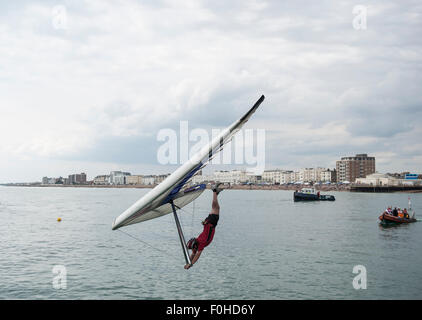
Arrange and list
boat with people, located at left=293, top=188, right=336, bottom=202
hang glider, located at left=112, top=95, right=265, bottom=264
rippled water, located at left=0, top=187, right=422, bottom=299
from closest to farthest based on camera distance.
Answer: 1. hang glider, located at left=112, top=95, right=265, bottom=264
2. rippled water, located at left=0, top=187, right=422, bottom=299
3. boat with people, located at left=293, top=188, right=336, bottom=202

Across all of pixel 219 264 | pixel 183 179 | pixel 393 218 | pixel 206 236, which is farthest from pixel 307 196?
pixel 183 179

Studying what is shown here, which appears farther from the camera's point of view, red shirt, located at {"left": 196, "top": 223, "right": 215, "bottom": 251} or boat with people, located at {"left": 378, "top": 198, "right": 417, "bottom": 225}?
boat with people, located at {"left": 378, "top": 198, "right": 417, "bottom": 225}

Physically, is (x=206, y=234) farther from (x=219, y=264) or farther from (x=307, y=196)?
(x=307, y=196)

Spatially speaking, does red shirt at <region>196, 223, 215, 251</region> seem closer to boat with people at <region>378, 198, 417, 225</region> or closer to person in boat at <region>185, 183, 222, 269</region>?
person in boat at <region>185, 183, 222, 269</region>

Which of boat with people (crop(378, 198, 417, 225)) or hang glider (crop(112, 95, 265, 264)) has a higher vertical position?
hang glider (crop(112, 95, 265, 264))

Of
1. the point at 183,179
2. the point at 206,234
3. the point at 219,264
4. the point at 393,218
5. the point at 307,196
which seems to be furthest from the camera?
the point at 307,196

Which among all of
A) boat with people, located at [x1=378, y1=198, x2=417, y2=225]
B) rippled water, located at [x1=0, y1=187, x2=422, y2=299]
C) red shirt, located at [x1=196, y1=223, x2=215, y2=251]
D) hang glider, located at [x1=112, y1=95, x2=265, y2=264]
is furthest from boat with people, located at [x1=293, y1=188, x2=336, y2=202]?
hang glider, located at [x1=112, y1=95, x2=265, y2=264]

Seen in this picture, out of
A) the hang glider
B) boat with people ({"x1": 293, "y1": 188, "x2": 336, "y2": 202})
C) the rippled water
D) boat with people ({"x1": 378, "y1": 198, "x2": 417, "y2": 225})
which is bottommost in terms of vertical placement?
the rippled water

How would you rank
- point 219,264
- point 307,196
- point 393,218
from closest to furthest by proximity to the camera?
point 219,264, point 393,218, point 307,196

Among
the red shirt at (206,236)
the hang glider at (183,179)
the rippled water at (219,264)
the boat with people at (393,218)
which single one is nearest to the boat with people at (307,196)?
the boat with people at (393,218)

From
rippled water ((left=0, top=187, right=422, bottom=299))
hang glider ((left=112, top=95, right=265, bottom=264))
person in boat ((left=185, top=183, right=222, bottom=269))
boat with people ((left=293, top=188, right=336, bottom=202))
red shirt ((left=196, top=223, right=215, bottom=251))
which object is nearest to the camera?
hang glider ((left=112, top=95, right=265, bottom=264))

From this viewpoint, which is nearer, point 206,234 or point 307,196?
point 206,234
